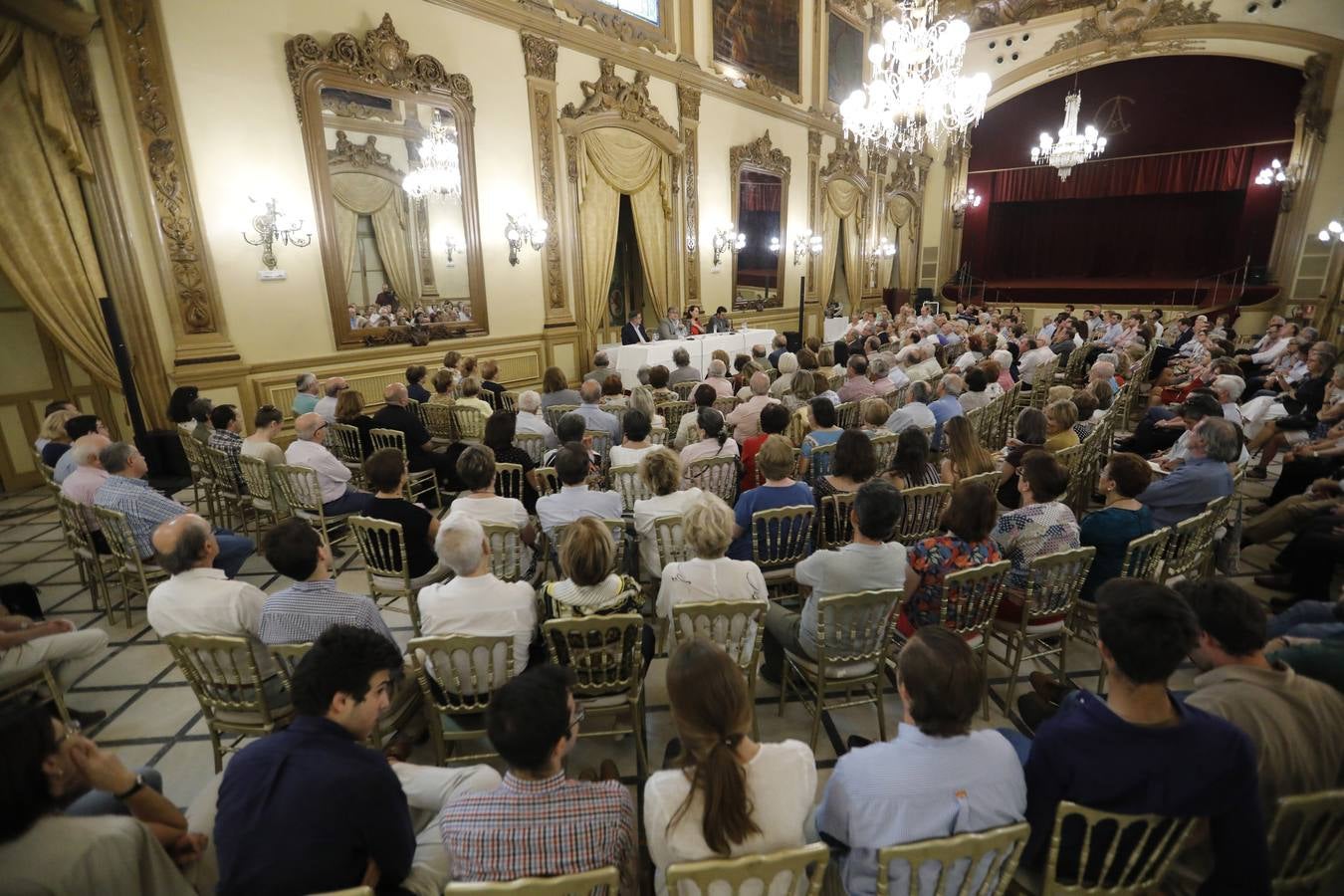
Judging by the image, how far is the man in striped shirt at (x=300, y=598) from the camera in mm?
2170

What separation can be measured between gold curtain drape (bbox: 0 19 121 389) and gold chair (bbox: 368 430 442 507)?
299cm

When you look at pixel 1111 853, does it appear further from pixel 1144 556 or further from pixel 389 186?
pixel 389 186

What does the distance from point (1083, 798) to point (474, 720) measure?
1.86 metres

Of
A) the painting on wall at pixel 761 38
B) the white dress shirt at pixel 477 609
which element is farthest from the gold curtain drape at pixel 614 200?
the white dress shirt at pixel 477 609

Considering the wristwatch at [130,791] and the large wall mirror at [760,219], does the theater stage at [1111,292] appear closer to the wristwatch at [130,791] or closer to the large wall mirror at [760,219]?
the large wall mirror at [760,219]

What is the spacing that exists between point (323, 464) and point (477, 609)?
256cm

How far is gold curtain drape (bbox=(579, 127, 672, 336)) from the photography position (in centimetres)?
889

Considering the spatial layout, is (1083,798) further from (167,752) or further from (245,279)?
(245,279)

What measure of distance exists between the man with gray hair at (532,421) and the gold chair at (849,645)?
279 centimetres

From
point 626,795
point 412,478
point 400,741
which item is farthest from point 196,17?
point 626,795

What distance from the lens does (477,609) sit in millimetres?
2213

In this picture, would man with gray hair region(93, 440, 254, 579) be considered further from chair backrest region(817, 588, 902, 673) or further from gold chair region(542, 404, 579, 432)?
chair backrest region(817, 588, 902, 673)

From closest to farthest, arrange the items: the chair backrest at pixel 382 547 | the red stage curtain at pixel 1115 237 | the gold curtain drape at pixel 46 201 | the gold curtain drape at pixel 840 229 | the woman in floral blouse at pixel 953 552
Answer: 1. the woman in floral blouse at pixel 953 552
2. the chair backrest at pixel 382 547
3. the gold curtain drape at pixel 46 201
4. the gold curtain drape at pixel 840 229
5. the red stage curtain at pixel 1115 237

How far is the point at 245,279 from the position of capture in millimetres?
5930
